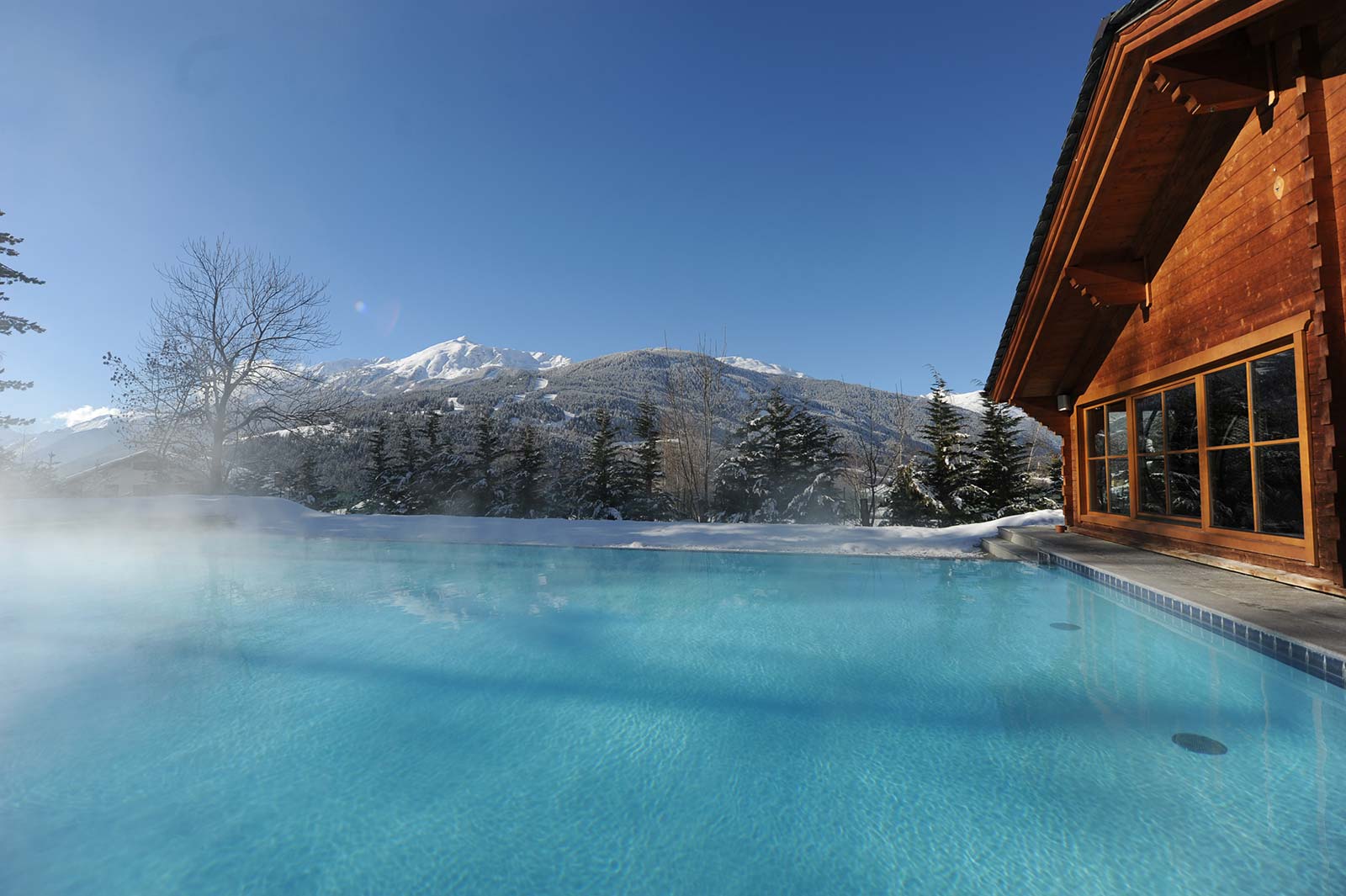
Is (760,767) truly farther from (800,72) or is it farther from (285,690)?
(800,72)

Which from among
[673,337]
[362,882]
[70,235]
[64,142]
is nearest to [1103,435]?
[362,882]

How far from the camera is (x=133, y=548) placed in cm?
1041

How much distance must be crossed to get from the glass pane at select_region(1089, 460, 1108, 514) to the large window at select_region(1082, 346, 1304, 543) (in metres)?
0.17

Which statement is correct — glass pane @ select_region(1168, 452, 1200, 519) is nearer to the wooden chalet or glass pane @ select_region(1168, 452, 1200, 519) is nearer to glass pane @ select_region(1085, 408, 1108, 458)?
the wooden chalet

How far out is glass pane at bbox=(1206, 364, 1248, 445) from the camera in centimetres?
476

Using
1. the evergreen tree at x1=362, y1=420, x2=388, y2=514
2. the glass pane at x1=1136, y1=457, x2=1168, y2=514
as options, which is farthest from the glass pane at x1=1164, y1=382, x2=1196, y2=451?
the evergreen tree at x1=362, y1=420, x2=388, y2=514

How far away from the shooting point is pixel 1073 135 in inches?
218

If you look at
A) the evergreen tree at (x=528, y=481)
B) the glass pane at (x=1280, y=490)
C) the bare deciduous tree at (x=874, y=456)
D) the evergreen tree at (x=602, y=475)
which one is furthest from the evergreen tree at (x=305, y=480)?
the glass pane at (x=1280, y=490)

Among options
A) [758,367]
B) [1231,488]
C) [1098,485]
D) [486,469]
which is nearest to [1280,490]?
[1231,488]

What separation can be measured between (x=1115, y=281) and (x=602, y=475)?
47.4ft

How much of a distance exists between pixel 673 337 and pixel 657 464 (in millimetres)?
4097

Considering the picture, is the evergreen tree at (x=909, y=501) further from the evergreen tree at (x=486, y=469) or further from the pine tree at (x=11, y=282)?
the pine tree at (x=11, y=282)

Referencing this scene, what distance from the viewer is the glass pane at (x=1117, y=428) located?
686 cm

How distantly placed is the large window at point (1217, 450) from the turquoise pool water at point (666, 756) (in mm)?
1272
